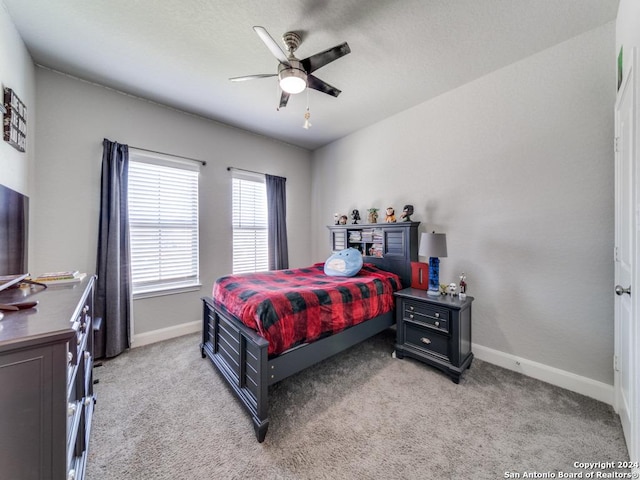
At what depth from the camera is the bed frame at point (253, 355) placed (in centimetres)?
158

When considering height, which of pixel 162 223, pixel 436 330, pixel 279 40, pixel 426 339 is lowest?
pixel 426 339

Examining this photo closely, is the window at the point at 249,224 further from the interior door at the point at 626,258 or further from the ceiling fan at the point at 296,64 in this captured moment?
the interior door at the point at 626,258

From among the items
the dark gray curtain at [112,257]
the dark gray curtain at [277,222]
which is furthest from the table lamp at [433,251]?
the dark gray curtain at [112,257]

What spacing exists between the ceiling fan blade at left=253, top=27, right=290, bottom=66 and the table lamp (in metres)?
1.93

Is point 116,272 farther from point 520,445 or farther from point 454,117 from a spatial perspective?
point 454,117

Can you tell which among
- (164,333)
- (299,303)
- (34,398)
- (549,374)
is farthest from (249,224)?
(549,374)

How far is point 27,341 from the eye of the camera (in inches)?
29.1

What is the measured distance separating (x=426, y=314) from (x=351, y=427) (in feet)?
3.91

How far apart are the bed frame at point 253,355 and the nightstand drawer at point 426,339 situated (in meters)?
0.30

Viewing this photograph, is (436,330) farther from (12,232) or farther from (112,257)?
(112,257)

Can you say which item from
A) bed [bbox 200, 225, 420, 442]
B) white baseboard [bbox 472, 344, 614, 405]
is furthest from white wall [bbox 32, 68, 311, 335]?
white baseboard [bbox 472, 344, 614, 405]

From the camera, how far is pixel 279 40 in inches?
80.4

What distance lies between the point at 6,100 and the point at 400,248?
358 cm

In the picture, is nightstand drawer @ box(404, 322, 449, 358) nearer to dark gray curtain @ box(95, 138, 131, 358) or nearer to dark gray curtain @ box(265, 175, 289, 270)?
dark gray curtain @ box(265, 175, 289, 270)
